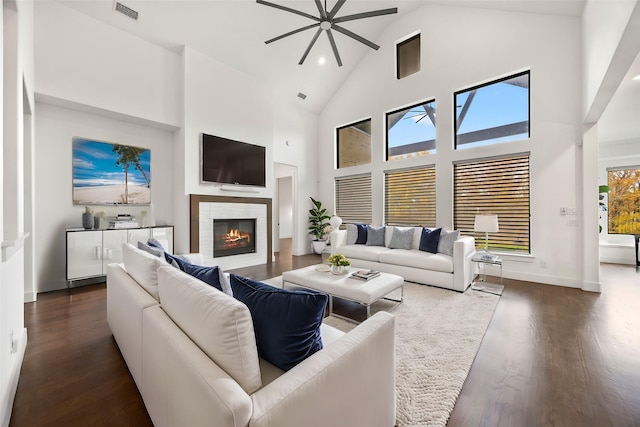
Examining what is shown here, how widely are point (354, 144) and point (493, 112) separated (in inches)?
118

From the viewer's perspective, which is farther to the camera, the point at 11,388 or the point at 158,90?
the point at 158,90

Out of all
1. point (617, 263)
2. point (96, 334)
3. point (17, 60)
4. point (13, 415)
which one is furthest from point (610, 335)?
point (17, 60)

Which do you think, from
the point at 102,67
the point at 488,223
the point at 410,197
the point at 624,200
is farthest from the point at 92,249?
the point at 624,200

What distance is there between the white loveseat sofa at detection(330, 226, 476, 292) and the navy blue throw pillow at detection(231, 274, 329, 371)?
3086mm

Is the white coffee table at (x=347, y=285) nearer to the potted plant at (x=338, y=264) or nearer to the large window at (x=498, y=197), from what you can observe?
A: the potted plant at (x=338, y=264)

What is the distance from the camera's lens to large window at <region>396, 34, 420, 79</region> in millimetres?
5539

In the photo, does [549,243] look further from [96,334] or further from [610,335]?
[96,334]

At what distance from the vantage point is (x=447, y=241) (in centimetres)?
408

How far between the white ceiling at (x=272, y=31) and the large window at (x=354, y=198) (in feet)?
8.10

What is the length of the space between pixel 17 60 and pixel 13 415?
7.90 feet

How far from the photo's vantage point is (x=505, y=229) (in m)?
4.53

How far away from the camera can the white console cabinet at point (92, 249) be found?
366 cm

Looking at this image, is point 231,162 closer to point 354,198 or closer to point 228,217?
point 228,217

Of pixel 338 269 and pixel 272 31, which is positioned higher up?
pixel 272 31
